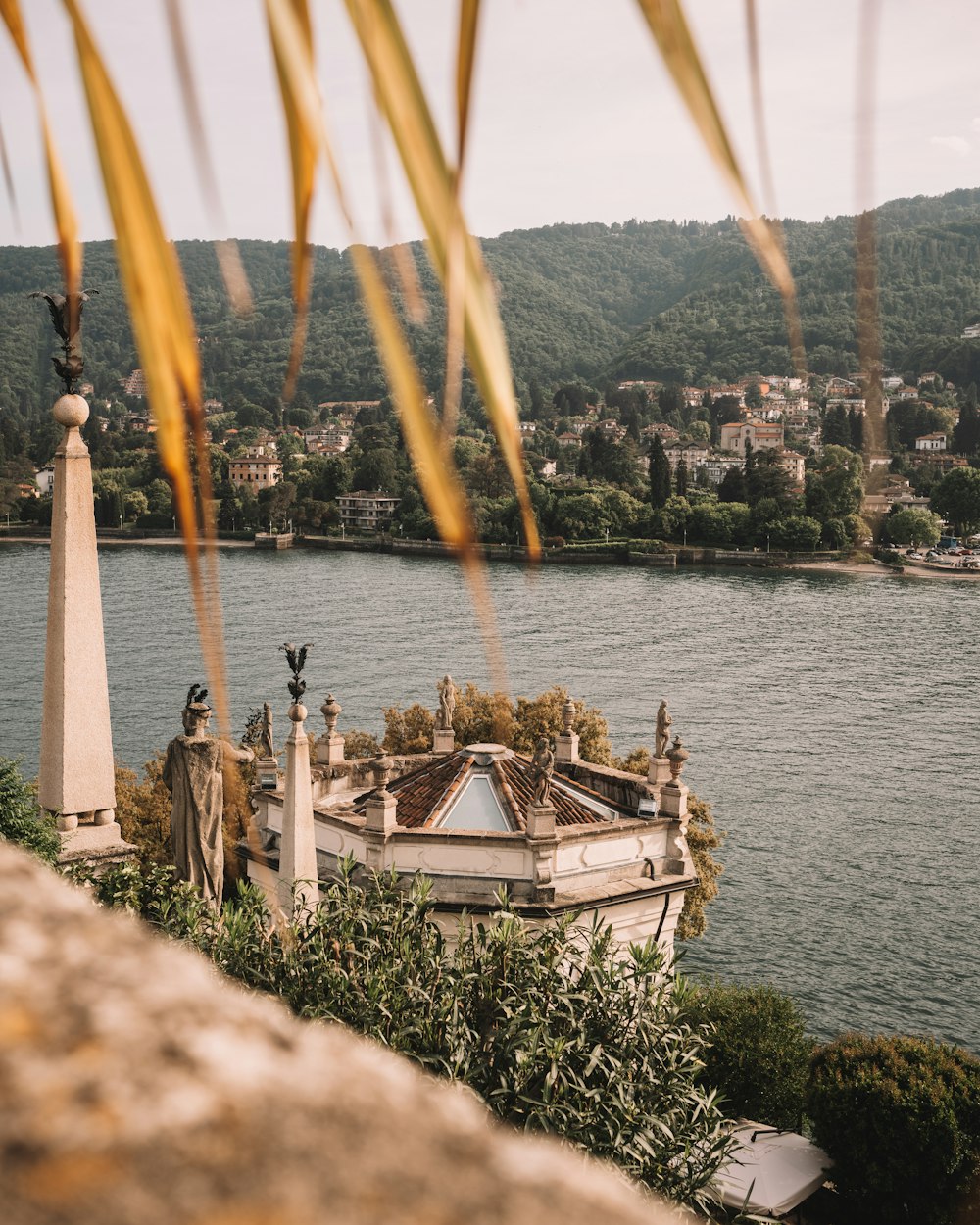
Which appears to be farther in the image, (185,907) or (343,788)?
(343,788)

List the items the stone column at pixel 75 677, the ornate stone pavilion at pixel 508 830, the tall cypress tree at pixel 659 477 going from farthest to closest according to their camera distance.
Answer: the tall cypress tree at pixel 659 477
the ornate stone pavilion at pixel 508 830
the stone column at pixel 75 677

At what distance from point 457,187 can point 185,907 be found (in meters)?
7.62

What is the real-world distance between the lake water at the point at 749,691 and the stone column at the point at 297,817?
6.96 feet

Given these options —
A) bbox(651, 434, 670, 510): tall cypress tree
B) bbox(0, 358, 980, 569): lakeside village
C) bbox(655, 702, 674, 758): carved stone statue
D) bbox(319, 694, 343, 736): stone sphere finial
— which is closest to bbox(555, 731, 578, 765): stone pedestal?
bbox(655, 702, 674, 758): carved stone statue

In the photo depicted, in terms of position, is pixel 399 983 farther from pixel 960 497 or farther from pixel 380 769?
pixel 960 497

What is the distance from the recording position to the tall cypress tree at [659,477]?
270 ft

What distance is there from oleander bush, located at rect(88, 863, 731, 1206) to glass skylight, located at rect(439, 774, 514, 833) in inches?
243

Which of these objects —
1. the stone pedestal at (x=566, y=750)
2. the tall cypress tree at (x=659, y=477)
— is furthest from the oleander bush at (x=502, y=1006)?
the tall cypress tree at (x=659, y=477)

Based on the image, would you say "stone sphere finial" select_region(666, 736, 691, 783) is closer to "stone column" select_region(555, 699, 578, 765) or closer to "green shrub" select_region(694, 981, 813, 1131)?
"stone column" select_region(555, 699, 578, 765)

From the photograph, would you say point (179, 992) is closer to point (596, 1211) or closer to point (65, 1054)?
point (65, 1054)

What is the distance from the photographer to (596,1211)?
0.43 m

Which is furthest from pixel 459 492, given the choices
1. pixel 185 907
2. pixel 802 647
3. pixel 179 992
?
pixel 802 647

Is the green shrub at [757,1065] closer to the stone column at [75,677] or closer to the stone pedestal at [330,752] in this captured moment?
the stone pedestal at [330,752]

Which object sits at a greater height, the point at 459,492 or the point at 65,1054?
the point at 459,492
